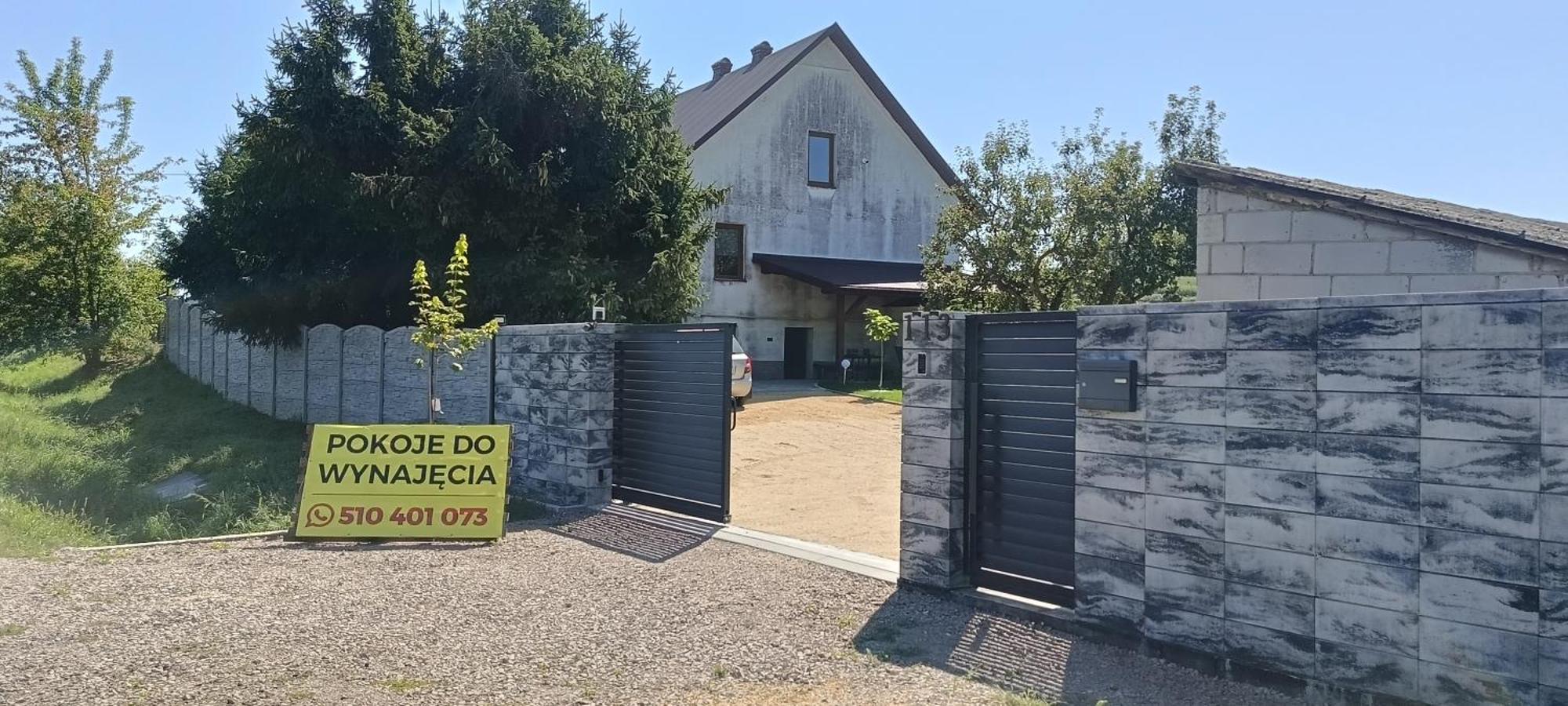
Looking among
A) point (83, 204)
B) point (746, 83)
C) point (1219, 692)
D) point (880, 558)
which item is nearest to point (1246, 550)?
point (1219, 692)

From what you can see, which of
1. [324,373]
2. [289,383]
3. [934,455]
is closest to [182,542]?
[934,455]

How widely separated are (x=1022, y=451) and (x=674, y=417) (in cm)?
406

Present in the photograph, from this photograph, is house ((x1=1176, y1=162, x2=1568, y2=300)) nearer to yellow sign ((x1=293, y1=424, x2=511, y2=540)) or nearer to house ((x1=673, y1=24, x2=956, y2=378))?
yellow sign ((x1=293, y1=424, x2=511, y2=540))

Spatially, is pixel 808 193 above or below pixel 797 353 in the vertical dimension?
above

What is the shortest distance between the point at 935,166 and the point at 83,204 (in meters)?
23.8

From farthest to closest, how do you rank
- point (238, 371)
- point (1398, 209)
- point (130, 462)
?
point (238, 371), point (130, 462), point (1398, 209)

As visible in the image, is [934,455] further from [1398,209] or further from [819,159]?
[819,159]

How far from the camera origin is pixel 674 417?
9547mm

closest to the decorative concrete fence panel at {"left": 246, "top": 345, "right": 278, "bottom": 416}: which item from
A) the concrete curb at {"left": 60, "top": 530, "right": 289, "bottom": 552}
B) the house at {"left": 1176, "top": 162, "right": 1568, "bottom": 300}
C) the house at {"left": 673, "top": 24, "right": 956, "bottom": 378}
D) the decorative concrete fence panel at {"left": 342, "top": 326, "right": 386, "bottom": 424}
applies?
the decorative concrete fence panel at {"left": 342, "top": 326, "right": 386, "bottom": 424}

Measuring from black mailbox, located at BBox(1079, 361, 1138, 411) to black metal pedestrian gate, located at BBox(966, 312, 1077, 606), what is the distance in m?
0.20

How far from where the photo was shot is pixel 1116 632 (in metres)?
5.53

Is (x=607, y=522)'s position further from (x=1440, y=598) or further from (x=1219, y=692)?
(x=1440, y=598)

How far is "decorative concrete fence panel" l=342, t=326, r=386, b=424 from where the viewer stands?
48.7 ft

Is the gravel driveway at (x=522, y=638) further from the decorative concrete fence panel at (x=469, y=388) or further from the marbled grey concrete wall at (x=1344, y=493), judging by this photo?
the decorative concrete fence panel at (x=469, y=388)
